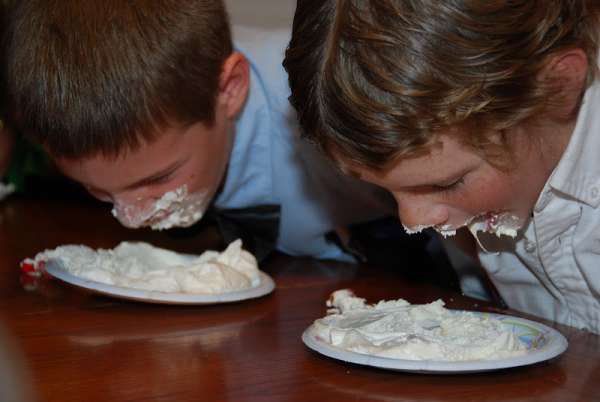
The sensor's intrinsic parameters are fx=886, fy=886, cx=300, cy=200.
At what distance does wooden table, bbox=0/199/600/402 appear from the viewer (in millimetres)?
739

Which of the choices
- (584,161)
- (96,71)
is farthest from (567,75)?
(96,71)

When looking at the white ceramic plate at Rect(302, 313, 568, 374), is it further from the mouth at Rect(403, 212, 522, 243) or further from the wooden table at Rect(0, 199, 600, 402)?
the mouth at Rect(403, 212, 522, 243)

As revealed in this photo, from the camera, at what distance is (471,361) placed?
0.74m

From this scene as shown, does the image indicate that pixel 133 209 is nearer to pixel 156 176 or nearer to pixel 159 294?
pixel 156 176

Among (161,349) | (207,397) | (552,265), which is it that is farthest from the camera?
(552,265)

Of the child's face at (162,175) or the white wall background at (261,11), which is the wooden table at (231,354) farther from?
the white wall background at (261,11)

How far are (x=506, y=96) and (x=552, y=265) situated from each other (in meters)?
0.29

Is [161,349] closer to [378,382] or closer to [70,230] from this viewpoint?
[378,382]

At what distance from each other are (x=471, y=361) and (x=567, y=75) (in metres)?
0.30

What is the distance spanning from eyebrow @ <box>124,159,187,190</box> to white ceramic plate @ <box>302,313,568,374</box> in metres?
0.40

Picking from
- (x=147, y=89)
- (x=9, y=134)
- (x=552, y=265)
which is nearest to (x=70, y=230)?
(x=9, y=134)

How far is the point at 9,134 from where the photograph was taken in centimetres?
146

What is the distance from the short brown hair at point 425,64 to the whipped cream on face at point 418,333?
0.16 metres

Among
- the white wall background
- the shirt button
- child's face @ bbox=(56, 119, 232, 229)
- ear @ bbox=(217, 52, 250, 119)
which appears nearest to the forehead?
child's face @ bbox=(56, 119, 232, 229)
